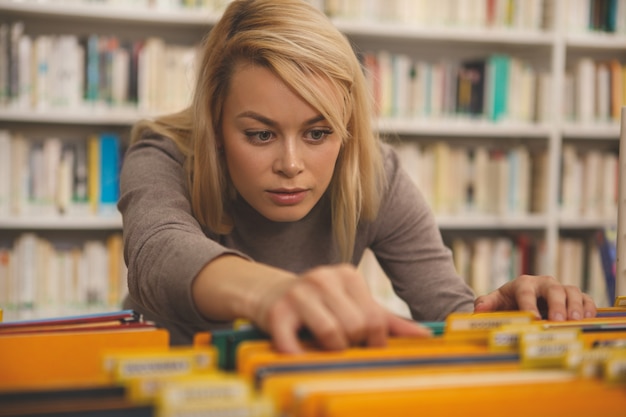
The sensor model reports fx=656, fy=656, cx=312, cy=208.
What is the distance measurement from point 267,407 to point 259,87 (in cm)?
70

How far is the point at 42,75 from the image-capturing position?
2.27 metres

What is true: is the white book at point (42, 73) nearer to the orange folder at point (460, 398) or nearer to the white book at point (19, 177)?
the white book at point (19, 177)

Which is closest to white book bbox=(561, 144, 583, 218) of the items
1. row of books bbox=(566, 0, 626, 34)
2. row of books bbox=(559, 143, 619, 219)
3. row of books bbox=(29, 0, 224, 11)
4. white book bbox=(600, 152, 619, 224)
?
row of books bbox=(559, 143, 619, 219)

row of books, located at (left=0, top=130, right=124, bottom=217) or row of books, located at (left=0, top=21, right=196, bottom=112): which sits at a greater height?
row of books, located at (left=0, top=21, right=196, bottom=112)

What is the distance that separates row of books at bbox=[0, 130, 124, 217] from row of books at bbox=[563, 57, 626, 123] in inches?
72.8

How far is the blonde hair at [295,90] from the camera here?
1040mm

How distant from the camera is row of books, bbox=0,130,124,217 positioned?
2295mm

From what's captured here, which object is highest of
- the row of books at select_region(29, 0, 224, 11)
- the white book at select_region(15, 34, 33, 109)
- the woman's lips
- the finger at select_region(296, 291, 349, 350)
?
the row of books at select_region(29, 0, 224, 11)

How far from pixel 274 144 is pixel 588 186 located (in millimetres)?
2117

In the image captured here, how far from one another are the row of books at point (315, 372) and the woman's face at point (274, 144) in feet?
1.50

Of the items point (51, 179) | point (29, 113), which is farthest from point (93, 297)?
point (29, 113)

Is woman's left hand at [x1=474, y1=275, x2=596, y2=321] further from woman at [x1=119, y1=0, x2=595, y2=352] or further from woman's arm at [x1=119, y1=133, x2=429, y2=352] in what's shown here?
woman's arm at [x1=119, y1=133, x2=429, y2=352]

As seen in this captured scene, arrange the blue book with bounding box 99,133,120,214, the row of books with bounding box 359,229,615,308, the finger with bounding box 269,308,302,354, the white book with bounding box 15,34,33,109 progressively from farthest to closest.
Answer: the row of books with bounding box 359,229,615,308, the blue book with bounding box 99,133,120,214, the white book with bounding box 15,34,33,109, the finger with bounding box 269,308,302,354

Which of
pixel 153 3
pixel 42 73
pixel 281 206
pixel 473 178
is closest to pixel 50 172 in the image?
pixel 42 73
